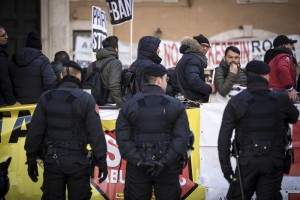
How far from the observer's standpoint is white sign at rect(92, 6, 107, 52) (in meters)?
12.1

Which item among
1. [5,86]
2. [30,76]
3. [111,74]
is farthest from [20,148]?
[111,74]

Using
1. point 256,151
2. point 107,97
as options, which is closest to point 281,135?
point 256,151

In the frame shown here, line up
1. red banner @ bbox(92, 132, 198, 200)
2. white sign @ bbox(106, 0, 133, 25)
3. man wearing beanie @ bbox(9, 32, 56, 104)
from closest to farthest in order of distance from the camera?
red banner @ bbox(92, 132, 198, 200) → man wearing beanie @ bbox(9, 32, 56, 104) → white sign @ bbox(106, 0, 133, 25)

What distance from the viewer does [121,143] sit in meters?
7.56

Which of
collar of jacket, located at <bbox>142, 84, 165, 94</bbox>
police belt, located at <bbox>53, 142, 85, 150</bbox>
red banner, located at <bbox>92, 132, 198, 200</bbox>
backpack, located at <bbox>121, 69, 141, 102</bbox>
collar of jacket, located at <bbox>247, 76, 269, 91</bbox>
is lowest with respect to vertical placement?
red banner, located at <bbox>92, 132, 198, 200</bbox>

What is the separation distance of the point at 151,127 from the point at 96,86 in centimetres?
239

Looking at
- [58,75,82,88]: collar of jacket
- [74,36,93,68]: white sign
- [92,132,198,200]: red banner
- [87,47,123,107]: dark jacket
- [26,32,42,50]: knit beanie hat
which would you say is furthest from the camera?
[74,36,93,68]: white sign

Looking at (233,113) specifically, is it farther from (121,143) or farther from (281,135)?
(121,143)

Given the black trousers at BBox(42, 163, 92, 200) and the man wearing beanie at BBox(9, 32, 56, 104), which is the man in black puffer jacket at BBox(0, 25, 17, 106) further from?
the black trousers at BBox(42, 163, 92, 200)

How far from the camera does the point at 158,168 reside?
746cm

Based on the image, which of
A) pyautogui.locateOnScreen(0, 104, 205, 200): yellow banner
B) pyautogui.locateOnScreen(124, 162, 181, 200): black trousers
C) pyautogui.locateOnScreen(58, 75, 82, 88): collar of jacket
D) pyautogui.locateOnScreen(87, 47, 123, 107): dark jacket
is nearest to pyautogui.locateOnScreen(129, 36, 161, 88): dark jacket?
pyautogui.locateOnScreen(87, 47, 123, 107): dark jacket

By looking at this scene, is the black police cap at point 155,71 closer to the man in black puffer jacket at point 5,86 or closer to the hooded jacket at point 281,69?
the hooded jacket at point 281,69

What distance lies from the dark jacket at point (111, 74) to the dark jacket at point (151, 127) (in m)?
1.96

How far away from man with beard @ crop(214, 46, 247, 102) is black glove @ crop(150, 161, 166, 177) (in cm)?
228
